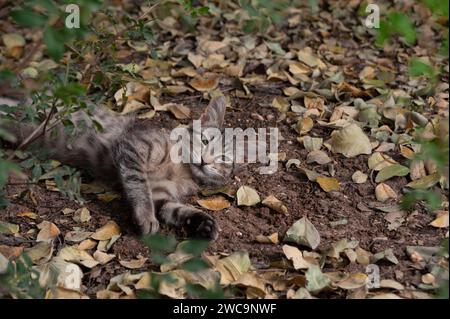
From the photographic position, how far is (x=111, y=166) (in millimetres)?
3578

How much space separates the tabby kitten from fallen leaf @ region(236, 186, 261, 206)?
0.20 meters

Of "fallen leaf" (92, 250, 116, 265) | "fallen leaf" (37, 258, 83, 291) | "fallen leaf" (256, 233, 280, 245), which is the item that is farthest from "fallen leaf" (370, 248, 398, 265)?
"fallen leaf" (37, 258, 83, 291)

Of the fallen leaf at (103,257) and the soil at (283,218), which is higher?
the soil at (283,218)

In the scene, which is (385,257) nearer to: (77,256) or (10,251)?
(77,256)

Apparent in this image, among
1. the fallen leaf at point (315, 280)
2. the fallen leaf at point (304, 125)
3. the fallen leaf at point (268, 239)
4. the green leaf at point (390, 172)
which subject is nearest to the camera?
the fallen leaf at point (315, 280)

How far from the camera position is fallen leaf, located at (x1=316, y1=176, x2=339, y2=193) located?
132 inches

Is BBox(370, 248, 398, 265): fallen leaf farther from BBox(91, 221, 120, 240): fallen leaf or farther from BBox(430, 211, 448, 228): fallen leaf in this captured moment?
BBox(91, 221, 120, 240): fallen leaf

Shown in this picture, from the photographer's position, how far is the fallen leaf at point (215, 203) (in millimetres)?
3291

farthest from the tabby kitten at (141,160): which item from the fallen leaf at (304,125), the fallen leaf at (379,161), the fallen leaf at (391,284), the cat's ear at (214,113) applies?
the fallen leaf at (391,284)

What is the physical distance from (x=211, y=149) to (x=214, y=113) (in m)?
0.21

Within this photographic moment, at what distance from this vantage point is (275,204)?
3.20 meters

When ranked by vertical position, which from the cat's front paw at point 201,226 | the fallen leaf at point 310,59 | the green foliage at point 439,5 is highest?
the green foliage at point 439,5

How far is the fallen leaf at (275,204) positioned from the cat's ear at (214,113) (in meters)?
0.65

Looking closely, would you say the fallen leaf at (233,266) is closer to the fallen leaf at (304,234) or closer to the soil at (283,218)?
the soil at (283,218)
